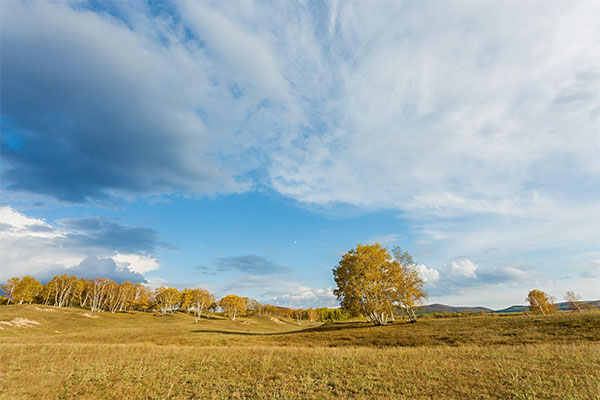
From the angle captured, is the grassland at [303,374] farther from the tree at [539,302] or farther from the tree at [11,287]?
the tree at [11,287]

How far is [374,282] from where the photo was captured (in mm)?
41531

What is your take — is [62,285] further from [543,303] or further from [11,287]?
[543,303]

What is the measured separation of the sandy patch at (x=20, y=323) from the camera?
4752 centimetres

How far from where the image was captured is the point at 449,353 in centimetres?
1703

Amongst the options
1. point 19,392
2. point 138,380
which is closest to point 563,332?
point 138,380

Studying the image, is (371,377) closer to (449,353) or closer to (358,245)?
(449,353)

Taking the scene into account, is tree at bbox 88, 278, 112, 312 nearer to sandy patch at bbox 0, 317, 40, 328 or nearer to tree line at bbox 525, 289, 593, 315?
sandy patch at bbox 0, 317, 40, 328

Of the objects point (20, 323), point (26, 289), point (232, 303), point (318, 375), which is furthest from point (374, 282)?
point (26, 289)

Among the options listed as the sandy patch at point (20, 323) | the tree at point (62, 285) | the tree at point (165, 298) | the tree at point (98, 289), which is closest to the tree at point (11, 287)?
the tree at point (62, 285)

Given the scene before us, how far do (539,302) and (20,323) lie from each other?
13561 cm

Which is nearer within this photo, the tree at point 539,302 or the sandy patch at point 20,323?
the sandy patch at point 20,323

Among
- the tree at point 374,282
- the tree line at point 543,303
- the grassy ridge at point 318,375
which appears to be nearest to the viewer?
the grassy ridge at point 318,375

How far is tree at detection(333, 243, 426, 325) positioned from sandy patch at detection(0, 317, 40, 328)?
196ft

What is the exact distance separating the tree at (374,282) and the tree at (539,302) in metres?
69.2
